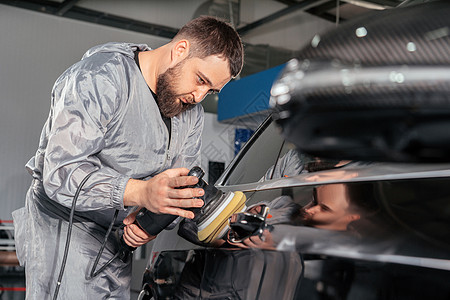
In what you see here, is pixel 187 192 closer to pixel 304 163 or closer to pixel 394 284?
pixel 304 163

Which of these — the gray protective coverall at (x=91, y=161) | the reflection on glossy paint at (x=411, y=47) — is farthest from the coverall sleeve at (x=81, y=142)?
the reflection on glossy paint at (x=411, y=47)

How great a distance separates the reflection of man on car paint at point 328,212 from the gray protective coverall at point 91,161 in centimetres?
60

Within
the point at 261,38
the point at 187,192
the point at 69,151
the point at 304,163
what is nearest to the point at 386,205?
the point at 304,163

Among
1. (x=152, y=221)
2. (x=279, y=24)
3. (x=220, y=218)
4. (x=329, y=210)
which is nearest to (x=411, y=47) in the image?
(x=329, y=210)

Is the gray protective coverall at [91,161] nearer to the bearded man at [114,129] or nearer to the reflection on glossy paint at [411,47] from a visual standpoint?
the bearded man at [114,129]

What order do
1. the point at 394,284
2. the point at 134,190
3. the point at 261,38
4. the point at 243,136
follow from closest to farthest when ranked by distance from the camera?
the point at 394,284 < the point at 134,190 < the point at 243,136 < the point at 261,38

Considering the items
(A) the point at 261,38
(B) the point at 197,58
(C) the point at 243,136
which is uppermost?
(A) the point at 261,38

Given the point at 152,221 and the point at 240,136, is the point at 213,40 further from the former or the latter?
the point at 240,136

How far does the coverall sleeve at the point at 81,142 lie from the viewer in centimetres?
128

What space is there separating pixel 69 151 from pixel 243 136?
5.59 m

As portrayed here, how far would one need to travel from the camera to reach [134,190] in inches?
49.1

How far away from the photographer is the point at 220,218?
39.8 inches

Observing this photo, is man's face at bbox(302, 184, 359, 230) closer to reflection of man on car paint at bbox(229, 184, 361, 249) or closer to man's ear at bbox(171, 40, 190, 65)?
reflection of man on car paint at bbox(229, 184, 361, 249)

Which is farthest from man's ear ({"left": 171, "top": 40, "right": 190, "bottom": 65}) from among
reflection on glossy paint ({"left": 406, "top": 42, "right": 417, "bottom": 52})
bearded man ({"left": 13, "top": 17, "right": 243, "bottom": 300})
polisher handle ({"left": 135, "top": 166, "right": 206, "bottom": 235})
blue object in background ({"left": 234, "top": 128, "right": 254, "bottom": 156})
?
blue object in background ({"left": 234, "top": 128, "right": 254, "bottom": 156})
